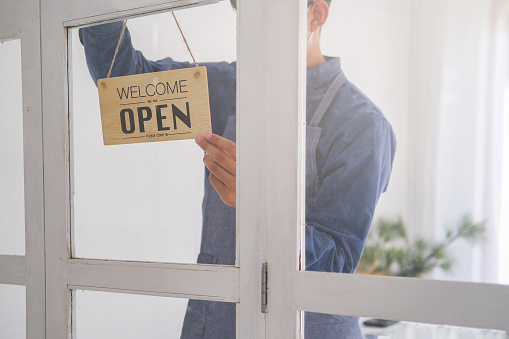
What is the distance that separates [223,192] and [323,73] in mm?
342

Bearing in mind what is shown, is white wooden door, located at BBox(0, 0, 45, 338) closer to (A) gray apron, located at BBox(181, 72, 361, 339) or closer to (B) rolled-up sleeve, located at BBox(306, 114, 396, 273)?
(A) gray apron, located at BBox(181, 72, 361, 339)

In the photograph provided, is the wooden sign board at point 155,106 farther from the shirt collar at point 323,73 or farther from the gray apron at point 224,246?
the shirt collar at point 323,73

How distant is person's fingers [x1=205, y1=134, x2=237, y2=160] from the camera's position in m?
1.22

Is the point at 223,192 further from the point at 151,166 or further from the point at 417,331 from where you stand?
the point at 417,331

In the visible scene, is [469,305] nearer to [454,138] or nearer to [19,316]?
[454,138]

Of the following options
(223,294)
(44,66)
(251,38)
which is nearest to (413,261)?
(223,294)

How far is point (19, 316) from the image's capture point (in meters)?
1.54

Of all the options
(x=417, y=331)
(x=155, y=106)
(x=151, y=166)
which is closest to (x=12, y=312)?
(x=151, y=166)

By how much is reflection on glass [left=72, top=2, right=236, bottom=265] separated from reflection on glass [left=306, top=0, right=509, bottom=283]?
0.91 ft

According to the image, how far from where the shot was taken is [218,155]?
124cm

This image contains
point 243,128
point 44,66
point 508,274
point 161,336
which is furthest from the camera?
point 44,66

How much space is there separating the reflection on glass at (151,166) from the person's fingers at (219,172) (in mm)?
21

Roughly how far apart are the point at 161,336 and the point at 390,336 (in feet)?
1.81

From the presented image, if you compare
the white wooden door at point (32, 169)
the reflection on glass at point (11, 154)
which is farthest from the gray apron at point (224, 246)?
the reflection on glass at point (11, 154)
